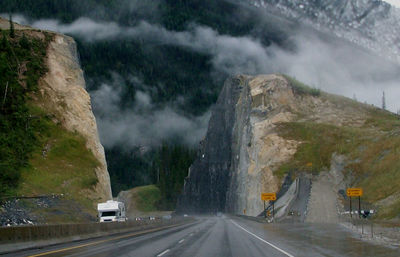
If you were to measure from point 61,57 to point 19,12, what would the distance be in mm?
52258

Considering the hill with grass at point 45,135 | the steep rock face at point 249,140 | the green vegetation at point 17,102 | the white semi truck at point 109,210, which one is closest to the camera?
the white semi truck at point 109,210

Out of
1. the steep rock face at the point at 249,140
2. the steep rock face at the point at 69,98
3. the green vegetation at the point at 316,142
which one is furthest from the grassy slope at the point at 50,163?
the green vegetation at the point at 316,142

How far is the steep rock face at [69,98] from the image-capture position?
228 ft

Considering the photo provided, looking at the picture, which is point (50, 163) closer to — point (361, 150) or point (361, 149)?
point (361, 150)

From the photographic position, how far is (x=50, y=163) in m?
61.2

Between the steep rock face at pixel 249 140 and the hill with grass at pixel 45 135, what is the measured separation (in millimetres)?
31639

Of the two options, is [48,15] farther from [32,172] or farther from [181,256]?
[181,256]

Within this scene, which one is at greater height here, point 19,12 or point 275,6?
point 19,12

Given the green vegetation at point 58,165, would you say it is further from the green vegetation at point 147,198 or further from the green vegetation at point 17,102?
the green vegetation at point 147,198

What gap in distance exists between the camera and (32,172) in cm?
5728

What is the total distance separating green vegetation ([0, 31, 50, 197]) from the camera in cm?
5545

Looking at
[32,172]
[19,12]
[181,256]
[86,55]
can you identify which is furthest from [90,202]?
[86,55]

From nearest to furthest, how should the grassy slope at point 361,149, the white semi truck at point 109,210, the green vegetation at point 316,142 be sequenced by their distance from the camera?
the white semi truck at point 109,210, the grassy slope at point 361,149, the green vegetation at point 316,142

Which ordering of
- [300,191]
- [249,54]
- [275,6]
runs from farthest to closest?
[249,54], [300,191], [275,6]
